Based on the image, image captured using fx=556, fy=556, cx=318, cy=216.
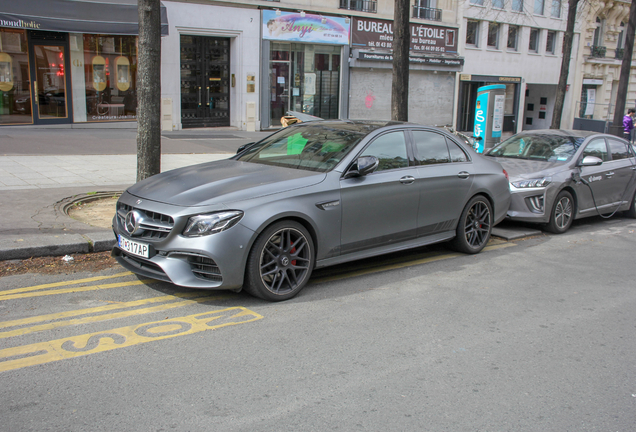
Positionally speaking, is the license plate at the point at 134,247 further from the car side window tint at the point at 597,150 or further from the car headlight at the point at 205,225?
the car side window tint at the point at 597,150

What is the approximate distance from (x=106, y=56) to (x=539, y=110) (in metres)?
27.3

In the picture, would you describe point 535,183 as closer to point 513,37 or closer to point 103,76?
point 103,76

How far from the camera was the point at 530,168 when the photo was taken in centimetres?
905

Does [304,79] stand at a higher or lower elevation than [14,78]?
higher

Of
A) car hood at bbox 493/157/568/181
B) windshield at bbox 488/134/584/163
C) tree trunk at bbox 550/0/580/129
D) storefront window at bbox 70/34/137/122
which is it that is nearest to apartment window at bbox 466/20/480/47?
tree trunk at bbox 550/0/580/129

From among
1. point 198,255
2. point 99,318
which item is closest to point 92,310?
point 99,318

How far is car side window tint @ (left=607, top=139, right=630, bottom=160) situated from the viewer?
32.8ft

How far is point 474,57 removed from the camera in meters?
29.9

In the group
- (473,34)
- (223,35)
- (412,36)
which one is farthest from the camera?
(473,34)

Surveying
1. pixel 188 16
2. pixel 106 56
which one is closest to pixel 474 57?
pixel 188 16

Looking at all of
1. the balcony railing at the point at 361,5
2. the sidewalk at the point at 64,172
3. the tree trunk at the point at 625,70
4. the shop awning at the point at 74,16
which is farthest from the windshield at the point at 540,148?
the balcony railing at the point at 361,5

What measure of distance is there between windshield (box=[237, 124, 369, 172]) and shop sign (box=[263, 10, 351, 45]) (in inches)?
665

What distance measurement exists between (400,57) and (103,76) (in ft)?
41.6

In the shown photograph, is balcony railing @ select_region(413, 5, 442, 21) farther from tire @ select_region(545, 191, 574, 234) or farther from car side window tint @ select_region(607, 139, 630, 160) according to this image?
tire @ select_region(545, 191, 574, 234)
